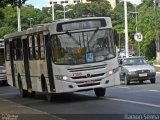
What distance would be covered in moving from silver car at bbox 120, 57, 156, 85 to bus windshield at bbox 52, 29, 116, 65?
33.8 feet

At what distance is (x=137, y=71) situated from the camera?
103 feet

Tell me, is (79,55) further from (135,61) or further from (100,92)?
(135,61)

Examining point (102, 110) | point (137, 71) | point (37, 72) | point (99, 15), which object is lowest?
point (137, 71)

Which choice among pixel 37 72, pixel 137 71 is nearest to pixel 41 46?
pixel 37 72

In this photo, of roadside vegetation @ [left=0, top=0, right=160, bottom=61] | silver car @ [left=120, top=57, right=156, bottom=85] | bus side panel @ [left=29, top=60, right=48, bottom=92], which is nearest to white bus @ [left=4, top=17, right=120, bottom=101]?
bus side panel @ [left=29, top=60, right=48, bottom=92]

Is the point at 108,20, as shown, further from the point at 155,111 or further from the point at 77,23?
the point at 155,111

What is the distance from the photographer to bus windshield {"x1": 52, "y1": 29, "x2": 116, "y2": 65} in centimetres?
2109

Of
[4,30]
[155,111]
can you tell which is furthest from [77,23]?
[4,30]

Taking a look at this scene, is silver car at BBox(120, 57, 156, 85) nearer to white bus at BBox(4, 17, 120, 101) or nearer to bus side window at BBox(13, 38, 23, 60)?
bus side window at BBox(13, 38, 23, 60)

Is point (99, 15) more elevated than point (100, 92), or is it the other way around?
point (99, 15)

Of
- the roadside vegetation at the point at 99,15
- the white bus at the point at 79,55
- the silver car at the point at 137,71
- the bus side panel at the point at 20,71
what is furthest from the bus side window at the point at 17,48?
the roadside vegetation at the point at 99,15

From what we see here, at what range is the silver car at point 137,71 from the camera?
103ft

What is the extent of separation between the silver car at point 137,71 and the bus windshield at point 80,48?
10.3 meters

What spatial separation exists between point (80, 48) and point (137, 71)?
10859 mm
